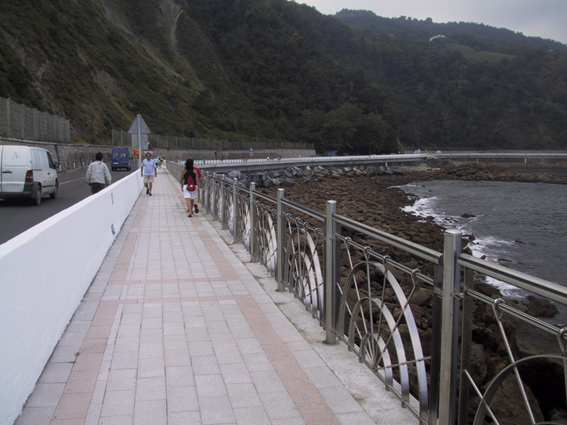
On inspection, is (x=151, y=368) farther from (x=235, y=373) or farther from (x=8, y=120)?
(x=8, y=120)

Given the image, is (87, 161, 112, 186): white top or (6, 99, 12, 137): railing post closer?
(87, 161, 112, 186): white top

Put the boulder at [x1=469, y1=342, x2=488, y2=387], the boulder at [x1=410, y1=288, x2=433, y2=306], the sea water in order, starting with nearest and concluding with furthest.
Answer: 1. the boulder at [x1=469, y1=342, x2=488, y2=387]
2. the boulder at [x1=410, y1=288, x2=433, y2=306]
3. the sea water

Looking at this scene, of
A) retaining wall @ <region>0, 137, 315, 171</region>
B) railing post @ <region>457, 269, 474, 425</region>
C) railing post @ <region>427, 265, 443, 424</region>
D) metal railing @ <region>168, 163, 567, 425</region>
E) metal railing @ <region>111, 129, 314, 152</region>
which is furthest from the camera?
metal railing @ <region>111, 129, 314, 152</region>

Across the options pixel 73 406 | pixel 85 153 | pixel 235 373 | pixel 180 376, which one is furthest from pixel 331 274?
pixel 85 153

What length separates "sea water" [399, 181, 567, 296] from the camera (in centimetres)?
1755

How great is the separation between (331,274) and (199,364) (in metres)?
1.32

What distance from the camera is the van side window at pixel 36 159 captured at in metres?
13.9

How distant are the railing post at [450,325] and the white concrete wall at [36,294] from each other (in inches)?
95.4

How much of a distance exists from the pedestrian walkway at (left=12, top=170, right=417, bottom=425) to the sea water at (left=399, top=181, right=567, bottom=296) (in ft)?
29.4

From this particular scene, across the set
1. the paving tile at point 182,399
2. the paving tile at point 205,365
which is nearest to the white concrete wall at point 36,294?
the paving tile at point 182,399

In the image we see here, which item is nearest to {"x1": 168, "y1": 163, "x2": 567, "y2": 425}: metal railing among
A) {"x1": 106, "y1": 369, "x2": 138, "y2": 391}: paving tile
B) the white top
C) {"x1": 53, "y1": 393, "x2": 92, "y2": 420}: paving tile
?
{"x1": 106, "y1": 369, "x2": 138, "y2": 391}: paving tile

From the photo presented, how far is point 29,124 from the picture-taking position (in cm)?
2803

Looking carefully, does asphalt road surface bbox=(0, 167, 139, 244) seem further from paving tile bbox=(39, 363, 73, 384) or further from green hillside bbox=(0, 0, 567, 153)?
green hillside bbox=(0, 0, 567, 153)

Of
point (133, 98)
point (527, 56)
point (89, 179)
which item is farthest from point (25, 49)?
point (527, 56)
